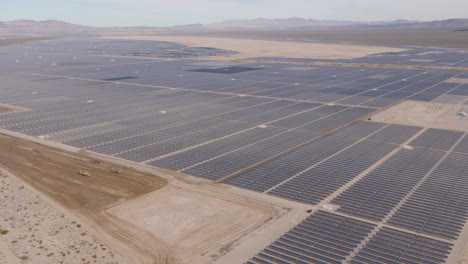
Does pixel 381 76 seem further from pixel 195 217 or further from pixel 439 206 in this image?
pixel 195 217

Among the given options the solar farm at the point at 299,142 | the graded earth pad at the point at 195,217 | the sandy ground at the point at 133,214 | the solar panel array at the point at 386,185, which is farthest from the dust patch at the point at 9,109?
the solar panel array at the point at 386,185

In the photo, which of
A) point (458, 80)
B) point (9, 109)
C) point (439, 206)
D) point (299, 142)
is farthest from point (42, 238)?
point (458, 80)

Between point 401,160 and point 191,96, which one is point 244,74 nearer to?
point 191,96

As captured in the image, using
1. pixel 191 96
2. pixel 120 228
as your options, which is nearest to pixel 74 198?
pixel 120 228

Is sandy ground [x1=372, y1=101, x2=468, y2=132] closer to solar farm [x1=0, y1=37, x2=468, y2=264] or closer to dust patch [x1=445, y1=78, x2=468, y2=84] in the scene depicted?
solar farm [x1=0, y1=37, x2=468, y2=264]

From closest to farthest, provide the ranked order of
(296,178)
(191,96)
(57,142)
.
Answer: (296,178) < (57,142) < (191,96)

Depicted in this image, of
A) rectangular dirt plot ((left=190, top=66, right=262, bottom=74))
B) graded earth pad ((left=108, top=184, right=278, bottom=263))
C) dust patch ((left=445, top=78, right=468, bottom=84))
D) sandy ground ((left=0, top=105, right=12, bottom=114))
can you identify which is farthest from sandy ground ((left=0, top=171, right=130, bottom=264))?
dust patch ((left=445, top=78, right=468, bottom=84))
